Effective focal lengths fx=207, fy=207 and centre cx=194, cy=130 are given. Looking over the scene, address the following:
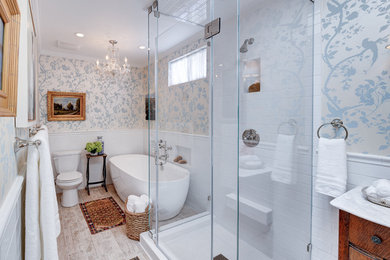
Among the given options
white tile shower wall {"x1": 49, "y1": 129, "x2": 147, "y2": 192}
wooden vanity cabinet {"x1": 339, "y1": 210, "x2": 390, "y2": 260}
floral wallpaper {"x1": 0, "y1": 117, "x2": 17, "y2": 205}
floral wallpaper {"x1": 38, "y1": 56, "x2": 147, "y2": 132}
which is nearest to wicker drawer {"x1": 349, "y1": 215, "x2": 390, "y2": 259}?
wooden vanity cabinet {"x1": 339, "y1": 210, "x2": 390, "y2": 260}

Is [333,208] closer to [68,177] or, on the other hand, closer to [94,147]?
[68,177]

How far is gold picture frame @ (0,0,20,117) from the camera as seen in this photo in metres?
0.71

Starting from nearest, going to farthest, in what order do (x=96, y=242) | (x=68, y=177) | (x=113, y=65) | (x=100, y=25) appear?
1. (x=96, y=242)
2. (x=100, y=25)
3. (x=113, y=65)
4. (x=68, y=177)

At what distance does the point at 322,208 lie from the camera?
1484mm

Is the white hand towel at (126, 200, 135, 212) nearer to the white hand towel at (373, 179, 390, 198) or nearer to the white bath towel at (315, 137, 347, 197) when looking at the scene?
the white bath towel at (315, 137, 347, 197)

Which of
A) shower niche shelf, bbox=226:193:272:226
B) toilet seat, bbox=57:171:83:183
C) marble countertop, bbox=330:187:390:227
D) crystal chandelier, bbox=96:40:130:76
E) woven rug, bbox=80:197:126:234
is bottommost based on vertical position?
woven rug, bbox=80:197:126:234

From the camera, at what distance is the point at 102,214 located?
293cm

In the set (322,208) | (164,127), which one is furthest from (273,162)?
(164,127)

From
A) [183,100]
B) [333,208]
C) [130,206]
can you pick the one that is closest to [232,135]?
[183,100]

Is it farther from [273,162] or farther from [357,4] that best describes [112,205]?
[357,4]

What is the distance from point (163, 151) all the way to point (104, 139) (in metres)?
2.47

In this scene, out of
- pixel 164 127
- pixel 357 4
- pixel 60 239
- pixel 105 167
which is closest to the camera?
pixel 357 4

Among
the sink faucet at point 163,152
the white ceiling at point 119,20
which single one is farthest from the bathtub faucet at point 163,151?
the white ceiling at point 119,20

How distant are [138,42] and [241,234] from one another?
116 inches
